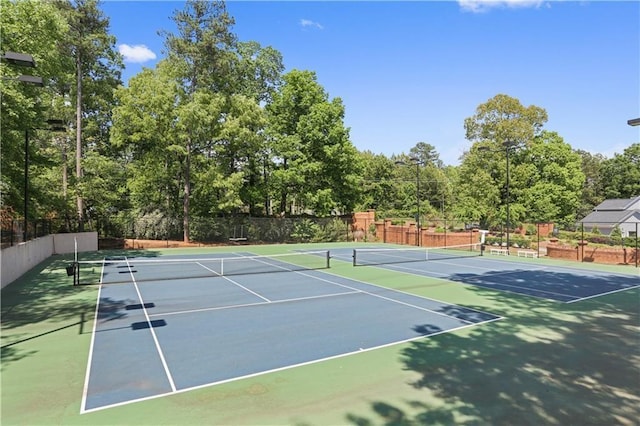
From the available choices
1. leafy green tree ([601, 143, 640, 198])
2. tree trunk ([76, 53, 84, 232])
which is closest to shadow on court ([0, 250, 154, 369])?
tree trunk ([76, 53, 84, 232])

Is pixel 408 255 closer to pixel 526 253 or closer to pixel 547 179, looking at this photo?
pixel 526 253

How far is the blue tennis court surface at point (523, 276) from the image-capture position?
14.1 metres

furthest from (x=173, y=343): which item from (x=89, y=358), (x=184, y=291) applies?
(x=184, y=291)

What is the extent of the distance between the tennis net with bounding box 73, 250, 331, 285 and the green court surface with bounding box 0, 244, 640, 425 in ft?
18.4

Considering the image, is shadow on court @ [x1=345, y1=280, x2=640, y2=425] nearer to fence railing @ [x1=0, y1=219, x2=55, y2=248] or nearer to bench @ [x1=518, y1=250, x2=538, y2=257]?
bench @ [x1=518, y1=250, x2=538, y2=257]

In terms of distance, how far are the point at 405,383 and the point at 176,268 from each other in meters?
15.6

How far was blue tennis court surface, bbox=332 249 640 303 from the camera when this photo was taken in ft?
46.4

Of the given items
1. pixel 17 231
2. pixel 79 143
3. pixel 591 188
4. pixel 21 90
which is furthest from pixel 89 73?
pixel 591 188

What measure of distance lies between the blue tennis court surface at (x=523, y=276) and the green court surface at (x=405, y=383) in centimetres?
394

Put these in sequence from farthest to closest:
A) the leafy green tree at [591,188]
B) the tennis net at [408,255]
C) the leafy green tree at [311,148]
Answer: the leafy green tree at [591,188], the leafy green tree at [311,148], the tennis net at [408,255]

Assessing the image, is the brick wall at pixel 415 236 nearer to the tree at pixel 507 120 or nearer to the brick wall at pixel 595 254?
the brick wall at pixel 595 254

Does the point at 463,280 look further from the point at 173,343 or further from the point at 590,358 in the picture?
the point at 173,343

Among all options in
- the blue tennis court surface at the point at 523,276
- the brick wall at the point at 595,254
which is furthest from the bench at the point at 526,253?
the blue tennis court surface at the point at 523,276

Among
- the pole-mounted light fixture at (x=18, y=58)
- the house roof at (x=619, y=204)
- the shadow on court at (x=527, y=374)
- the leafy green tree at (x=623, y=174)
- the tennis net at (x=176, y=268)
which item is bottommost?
the shadow on court at (x=527, y=374)
